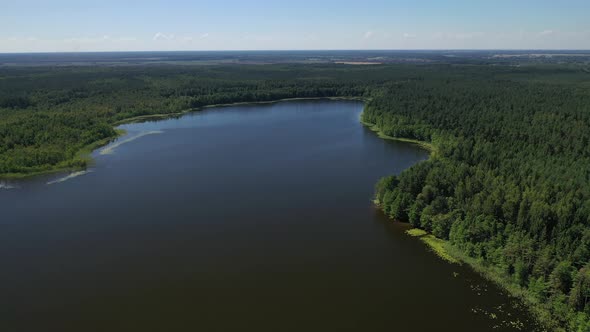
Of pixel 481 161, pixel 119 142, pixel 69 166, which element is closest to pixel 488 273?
pixel 481 161

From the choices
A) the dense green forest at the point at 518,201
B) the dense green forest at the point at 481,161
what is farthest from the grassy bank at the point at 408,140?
the dense green forest at the point at 518,201

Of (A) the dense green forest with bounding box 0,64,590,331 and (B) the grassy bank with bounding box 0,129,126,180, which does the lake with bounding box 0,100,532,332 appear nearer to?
(B) the grassy bank with bounding box 0,129,126,180

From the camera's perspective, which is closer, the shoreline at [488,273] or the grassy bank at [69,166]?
the shoreline at [488,273]

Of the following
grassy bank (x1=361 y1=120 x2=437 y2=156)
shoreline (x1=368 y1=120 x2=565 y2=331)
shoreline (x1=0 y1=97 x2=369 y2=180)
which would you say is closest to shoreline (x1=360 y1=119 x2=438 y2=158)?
grassy bank (x1=361 y1=120 x2=437 y2=156)

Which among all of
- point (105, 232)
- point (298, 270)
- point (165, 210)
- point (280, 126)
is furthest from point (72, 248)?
point (280, 126)

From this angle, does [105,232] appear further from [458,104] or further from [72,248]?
[458,104]

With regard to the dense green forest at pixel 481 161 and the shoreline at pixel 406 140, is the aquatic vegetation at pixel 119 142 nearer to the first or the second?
the dense green forest at pixel 481 161
